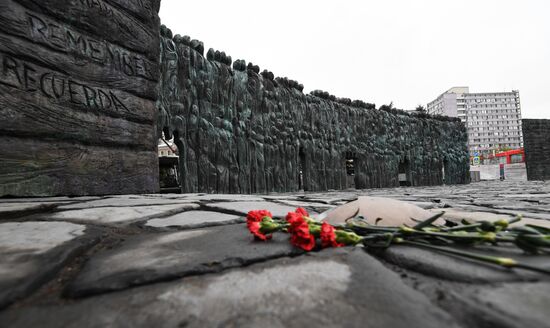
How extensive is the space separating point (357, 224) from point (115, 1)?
367 cm

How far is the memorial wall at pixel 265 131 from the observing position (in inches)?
235

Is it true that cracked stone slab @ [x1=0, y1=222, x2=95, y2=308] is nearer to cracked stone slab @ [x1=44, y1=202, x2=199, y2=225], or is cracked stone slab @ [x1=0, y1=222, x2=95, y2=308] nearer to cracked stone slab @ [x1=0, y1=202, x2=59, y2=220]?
cracked stone slab @ [x1=44, y1=202, x2=199, y2=225]

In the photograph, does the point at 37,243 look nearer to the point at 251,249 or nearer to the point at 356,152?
the point at 251,249

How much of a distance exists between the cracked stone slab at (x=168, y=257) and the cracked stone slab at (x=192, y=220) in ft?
0.66

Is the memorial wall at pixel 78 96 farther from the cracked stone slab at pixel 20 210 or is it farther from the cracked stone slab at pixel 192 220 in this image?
the cracked stone slab at pixel 192 220

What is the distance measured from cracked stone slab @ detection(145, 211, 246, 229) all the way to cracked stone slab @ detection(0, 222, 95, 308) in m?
0.33

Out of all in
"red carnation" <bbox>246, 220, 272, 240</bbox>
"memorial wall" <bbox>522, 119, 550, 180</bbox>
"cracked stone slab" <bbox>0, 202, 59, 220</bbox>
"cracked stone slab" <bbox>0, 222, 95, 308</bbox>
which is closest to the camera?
"cracked stone slab" <bbox>0, 222, 95, 308</bbox>

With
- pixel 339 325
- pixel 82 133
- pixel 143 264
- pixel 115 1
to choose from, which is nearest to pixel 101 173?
pixel 82 133

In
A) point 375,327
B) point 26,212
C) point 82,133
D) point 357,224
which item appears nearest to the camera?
point 375,327

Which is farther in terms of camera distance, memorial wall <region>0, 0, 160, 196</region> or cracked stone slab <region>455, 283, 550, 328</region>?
memorial wall <region>0, 0, 160, 196</region>

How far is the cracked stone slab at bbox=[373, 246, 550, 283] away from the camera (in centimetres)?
65

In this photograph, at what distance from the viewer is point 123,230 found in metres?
1.32

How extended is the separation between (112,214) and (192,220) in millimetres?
474

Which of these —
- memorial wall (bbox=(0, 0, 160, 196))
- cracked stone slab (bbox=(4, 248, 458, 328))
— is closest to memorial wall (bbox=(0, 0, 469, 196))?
memorial wall (bbox=(0, 0, 160, 196))
